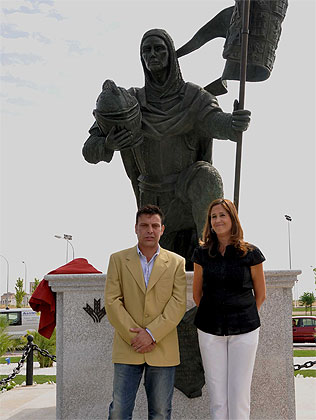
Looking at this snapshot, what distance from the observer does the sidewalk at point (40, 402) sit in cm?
505

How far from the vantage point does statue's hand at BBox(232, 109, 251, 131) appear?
415 centimetres

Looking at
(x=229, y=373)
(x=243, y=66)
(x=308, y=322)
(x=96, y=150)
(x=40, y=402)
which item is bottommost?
(x=308, y=322)

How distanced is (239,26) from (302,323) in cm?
1704

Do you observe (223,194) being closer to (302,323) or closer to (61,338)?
(61,338)

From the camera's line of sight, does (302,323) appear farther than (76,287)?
Yes

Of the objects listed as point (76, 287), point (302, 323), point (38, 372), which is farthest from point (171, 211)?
point (302, 323)

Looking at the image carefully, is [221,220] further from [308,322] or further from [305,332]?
[308,322]

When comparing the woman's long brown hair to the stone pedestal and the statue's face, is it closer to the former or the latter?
the stone pedestal

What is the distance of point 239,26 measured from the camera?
4410mm

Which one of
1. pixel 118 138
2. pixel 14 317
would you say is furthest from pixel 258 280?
pixel 14 317

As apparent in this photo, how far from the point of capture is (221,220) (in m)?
3.12

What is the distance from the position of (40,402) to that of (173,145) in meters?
3.33

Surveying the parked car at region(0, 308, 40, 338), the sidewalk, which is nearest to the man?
the sidewalk

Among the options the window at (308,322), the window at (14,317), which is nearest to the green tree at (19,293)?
the window at (14,317)
